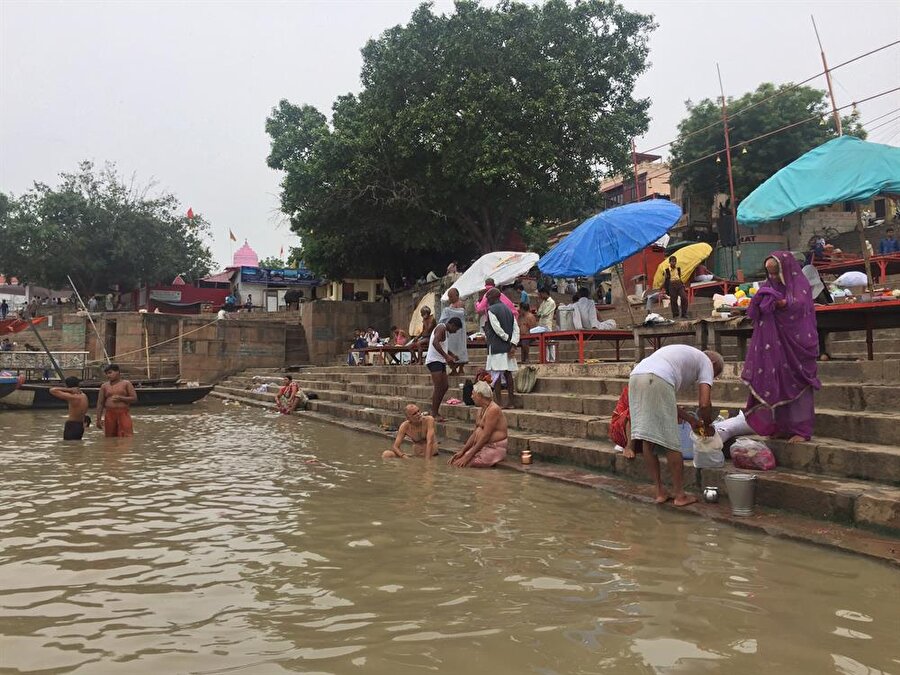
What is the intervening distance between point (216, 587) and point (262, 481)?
10.9ft

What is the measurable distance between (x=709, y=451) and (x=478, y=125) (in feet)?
51.4

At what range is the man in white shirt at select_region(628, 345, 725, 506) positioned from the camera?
504 cm

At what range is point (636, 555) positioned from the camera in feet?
12.9

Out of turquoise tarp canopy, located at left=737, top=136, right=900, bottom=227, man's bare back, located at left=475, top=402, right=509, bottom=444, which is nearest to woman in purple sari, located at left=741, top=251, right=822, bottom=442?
turquoise tarp canopy, located at left=737, top=136, right=900, bottom=227

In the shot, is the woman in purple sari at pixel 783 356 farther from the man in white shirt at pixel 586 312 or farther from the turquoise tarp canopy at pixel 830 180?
the man in white shirt at pixel 586 312

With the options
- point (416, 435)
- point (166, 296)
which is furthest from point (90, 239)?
point (416, 435)

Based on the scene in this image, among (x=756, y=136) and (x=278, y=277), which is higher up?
(x=756, y=136)

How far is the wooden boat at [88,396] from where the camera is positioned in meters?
16.8

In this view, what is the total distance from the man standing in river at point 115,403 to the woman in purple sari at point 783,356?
9.11m

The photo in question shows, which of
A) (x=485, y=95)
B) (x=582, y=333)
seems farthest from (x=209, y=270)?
(x=582, y=333)

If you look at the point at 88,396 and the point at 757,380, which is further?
the point at 88,396

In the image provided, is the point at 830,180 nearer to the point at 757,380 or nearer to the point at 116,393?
the point at 757,380

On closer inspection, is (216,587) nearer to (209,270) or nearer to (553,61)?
(553,61)

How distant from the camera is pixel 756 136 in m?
28.0
